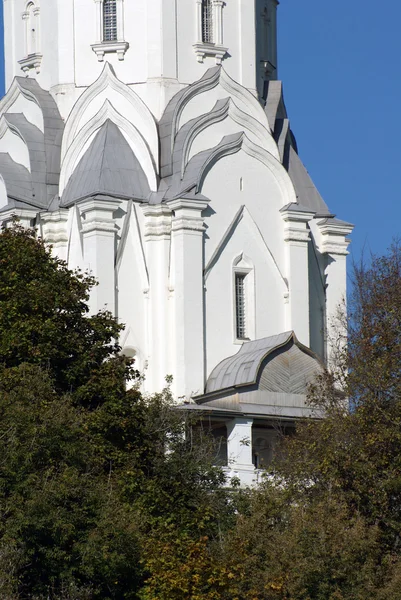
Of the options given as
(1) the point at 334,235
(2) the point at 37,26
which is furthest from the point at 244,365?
(2) the point at 37,26

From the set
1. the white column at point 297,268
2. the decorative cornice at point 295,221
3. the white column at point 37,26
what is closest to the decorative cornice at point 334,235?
the white column at point 297,268

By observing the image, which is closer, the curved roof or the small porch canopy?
the small porch canopy

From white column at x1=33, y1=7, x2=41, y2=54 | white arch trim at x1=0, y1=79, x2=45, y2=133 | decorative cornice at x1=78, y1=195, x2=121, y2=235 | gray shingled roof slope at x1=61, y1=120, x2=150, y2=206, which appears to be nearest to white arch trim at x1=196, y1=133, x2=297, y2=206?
gray shingled roof slope at x1=61, y1=120, x2=150, y2=206

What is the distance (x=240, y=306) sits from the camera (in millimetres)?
42938

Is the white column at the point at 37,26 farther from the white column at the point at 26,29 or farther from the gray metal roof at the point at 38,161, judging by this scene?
the gray metal roof at the point at 38,161

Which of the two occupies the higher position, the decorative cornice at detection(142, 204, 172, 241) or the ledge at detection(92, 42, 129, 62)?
the ledge at detection(92, 42, 129, 62)

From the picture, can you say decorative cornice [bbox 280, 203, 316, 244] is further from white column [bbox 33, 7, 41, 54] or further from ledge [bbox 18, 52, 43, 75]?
white column [bbox 33, 7, 41, 54]

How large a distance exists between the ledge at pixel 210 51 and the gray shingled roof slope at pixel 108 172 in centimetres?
258

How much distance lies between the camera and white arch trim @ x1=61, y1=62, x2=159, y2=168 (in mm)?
43594

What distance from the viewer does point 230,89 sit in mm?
44156

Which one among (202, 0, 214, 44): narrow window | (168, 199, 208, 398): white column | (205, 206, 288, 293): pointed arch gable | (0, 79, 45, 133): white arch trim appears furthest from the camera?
(0, 79, 45, 133): white arch trim

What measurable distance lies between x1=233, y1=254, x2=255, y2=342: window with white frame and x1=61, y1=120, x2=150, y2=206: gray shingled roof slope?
264cm

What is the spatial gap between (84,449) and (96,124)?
14.1 metres

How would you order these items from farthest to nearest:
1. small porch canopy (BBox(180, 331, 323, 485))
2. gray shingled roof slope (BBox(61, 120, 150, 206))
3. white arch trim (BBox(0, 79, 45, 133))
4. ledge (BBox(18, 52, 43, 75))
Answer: ledge (BBox(18, 52, 43, 75)) < white arch trim (BBox(0, 79, 45, 133)) < gray shingled roof slope (BBox(61, 120, 150, 206)) < small porch canopy (BBox(180, 331, 323, 485))
